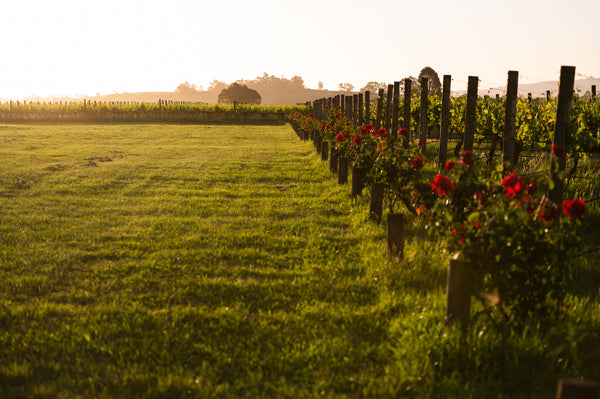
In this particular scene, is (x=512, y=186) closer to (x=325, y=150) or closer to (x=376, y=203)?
(x=376, y=203)

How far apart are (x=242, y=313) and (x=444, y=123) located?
7329mm

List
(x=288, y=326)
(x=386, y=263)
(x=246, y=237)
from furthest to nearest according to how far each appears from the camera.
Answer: (x=246, y=237) < (x=386, y=263) < (x=288, y=326)

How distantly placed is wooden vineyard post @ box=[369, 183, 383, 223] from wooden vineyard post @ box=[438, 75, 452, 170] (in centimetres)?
305

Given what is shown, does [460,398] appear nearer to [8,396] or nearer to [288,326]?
[288,326]

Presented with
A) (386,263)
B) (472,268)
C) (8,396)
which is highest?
(472,268)

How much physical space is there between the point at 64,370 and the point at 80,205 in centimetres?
604

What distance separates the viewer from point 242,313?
426cm

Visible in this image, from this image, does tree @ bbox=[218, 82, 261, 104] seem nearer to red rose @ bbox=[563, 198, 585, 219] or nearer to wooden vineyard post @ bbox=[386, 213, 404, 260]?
wooden vineyard post @ bbox=[386, 213, 404, 260]

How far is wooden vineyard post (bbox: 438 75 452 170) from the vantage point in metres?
9.73

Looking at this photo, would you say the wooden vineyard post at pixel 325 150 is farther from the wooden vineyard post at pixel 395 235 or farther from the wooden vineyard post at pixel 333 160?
the wooden vineyard post at pixel 395 235

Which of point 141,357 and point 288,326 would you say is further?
point 288,326

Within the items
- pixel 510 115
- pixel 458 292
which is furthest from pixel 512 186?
pixel 510 115

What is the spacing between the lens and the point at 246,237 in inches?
264

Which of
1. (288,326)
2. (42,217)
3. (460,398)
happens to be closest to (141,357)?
(288,326)
